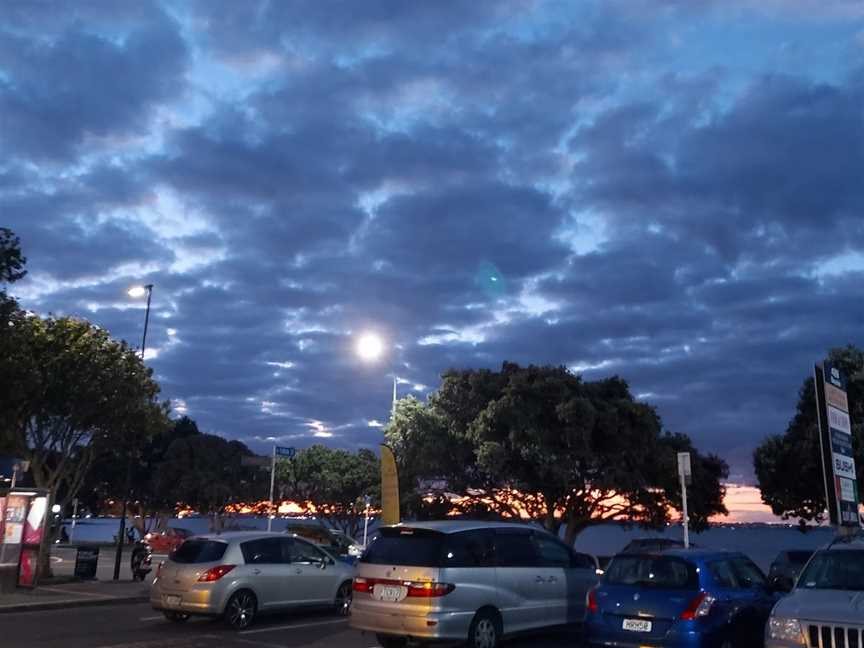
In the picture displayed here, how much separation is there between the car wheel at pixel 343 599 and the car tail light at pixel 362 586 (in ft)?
16.2

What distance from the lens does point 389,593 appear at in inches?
461

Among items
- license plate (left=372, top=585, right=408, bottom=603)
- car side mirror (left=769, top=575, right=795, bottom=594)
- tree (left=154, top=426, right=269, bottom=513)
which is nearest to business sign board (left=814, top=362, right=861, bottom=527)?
car side mirror (left=769, top=575, right=795, bottom=594)

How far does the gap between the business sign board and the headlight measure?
26.8 ft

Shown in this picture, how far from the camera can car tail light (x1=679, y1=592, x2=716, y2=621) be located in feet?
33.4

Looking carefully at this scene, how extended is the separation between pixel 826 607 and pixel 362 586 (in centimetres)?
604

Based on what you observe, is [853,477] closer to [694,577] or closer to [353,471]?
[694,577]

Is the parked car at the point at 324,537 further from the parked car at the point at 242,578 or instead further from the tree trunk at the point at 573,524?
the parked car at the point at 242,578

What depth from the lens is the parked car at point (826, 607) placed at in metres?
8.53

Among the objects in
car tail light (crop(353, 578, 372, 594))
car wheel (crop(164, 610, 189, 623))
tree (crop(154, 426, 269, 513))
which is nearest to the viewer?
car tail light (crop(353, 578, 372, 594))

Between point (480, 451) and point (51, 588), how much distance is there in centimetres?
1504

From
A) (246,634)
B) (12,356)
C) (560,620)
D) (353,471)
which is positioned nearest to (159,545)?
(353,471)

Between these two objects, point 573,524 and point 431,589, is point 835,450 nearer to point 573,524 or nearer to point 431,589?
point 431,589

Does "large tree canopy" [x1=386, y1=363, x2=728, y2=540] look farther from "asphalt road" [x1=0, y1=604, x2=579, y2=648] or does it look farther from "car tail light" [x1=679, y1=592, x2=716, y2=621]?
"car tail light" [x1=679, y1=592, x2=716, y2=621]

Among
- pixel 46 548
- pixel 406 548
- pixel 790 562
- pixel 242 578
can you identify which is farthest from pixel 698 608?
pixel 46 548
